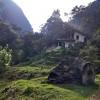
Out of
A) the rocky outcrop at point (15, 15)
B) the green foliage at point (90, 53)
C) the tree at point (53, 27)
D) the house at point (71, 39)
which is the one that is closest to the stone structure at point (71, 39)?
the house at point (71, 39)

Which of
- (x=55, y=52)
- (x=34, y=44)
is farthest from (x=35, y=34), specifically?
(x=55, y=52)

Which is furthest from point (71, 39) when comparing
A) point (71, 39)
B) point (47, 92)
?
point (47, 92)

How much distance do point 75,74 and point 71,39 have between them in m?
40.3

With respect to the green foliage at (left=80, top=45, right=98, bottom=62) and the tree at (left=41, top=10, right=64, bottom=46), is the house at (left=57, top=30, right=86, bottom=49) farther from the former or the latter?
the green foliage at (left=80, top=45, right=98, bottom=62)

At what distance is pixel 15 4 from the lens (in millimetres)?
157875

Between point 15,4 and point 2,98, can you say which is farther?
point 15,4

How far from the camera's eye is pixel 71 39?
75062mm

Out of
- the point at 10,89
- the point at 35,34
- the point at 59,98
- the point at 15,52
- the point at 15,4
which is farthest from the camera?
the point at 15,4

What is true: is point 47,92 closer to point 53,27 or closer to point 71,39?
point 71,39

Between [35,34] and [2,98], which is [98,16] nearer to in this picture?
[35,34]

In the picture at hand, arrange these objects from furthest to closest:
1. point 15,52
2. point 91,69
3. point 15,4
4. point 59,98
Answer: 1. point 15,4
2. point 15,52
3. point 91,69
4. point 59,98

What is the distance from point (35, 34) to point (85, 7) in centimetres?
1776

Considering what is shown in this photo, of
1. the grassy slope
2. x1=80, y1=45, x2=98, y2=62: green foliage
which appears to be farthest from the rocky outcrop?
the grassy slope

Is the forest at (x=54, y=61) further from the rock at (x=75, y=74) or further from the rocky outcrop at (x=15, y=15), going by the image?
the rocky outcrop at (x=15, y=15)
